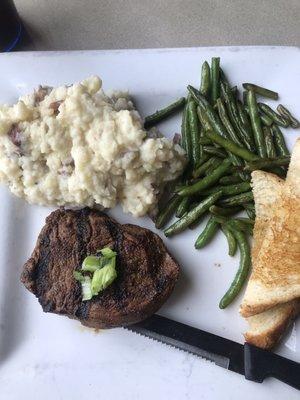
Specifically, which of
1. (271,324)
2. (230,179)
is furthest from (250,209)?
(271,324)

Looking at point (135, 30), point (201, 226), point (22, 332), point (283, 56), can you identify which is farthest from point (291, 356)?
point (135, 30)

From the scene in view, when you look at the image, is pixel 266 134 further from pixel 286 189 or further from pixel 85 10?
pixel 85 10

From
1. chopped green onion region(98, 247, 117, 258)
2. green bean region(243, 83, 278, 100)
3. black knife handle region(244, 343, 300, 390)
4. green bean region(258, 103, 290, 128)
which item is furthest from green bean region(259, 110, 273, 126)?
black knife handle region(244, 343, 300, 390)

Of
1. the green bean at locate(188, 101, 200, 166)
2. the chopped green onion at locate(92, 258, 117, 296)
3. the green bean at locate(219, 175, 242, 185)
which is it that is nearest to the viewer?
the chopped green onion at locate(92, 258, 117, 296)

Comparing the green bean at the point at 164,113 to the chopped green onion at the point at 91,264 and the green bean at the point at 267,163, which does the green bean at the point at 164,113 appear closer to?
the green bean at the point at 267,163

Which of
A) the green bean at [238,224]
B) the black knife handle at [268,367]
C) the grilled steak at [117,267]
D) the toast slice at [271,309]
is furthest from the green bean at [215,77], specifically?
the black knife handle at [268,367]

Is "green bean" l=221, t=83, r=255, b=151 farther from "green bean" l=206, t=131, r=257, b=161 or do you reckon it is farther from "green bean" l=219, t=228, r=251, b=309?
"green bean" l=219, t=228, r=251, b=309
